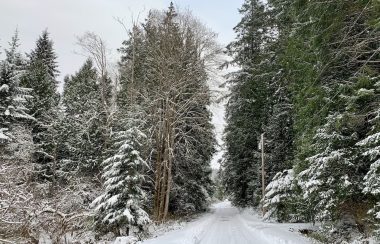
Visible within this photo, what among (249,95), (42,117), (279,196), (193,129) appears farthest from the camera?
(249,95)

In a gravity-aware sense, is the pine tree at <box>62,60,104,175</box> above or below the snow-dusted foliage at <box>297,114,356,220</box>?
above

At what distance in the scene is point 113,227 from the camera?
548 inches

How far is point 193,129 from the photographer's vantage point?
2292 centimetres

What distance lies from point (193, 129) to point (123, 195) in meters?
9.61

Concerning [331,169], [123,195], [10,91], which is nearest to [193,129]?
[123,195]

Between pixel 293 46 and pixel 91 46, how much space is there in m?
14.5

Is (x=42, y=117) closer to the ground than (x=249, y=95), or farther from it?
closer to the ground

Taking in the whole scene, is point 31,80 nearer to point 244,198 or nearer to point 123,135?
point 123,135

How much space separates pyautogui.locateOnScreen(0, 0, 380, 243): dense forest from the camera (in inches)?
374

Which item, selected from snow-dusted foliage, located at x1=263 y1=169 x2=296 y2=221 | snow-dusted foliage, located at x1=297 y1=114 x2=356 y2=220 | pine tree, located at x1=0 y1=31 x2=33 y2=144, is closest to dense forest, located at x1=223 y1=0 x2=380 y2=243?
snow-dusted foliage, located at x1=297 y1=114 x2=356 y2=220

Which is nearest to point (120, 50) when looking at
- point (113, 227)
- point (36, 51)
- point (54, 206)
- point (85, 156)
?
point (85, 156)

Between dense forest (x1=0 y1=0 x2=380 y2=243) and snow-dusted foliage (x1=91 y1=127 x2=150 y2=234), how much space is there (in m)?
0.06

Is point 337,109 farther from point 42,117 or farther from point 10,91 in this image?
point 42,117

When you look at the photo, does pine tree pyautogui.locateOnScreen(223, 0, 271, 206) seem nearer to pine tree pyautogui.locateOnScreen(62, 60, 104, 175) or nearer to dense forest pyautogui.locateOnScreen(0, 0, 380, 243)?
dense forest pyautogui.locateOnScreen(0, 0, 380, 243)
